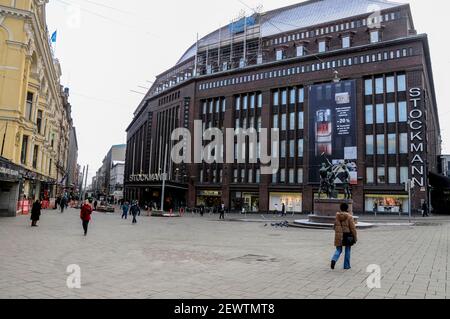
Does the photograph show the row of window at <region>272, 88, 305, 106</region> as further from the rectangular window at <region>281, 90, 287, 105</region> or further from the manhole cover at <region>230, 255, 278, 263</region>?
the manhole cover at <region>230, 255, 278, 263</region>

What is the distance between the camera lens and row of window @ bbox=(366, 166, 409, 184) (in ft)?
143

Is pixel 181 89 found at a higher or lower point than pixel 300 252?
higher

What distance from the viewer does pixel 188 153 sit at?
6241cm

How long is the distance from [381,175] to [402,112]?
8137 mm

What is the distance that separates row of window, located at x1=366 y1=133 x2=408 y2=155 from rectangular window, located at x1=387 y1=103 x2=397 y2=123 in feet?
6.09

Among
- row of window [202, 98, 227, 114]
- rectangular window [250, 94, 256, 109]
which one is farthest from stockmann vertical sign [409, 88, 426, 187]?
row of window [202, 98, 227, 114]

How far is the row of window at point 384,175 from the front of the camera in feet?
143

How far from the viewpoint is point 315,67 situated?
51.3m

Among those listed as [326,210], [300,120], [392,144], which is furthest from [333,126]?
[326,210]
